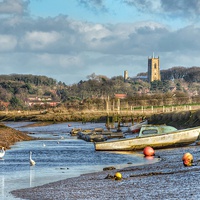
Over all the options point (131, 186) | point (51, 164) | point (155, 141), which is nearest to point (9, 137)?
point (155, 141)

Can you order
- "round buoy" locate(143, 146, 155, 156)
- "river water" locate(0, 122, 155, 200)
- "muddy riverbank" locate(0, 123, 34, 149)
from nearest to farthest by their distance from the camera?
"river water" locate(0, 122, 155, 200)
"round buoy" locate(143, 146, 155, 156)
"muddy riverbank" locate(0, 123, 34, 149)

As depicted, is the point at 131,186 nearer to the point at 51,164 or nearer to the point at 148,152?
the point at 51,164

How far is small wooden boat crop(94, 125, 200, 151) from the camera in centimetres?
4172

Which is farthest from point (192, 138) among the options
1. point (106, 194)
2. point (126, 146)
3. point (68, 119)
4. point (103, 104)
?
point (103, 104)

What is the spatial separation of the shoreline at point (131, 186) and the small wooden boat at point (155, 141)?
10.6 metres

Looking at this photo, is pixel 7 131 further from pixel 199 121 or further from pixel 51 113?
pixel 51 113

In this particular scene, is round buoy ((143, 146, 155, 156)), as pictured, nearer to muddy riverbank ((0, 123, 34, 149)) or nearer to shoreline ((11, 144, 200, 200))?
shoreline ((11, 144, 200, 200))

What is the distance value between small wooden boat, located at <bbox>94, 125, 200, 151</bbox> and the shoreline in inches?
419

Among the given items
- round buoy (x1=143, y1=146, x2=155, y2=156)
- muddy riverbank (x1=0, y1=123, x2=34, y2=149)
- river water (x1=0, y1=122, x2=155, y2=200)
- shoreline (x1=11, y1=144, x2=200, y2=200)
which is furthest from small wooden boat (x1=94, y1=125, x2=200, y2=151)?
shoreline (x1=11, y1=144, x2=200, y2=200)

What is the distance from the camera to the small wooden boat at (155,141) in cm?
4172

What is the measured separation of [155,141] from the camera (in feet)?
137

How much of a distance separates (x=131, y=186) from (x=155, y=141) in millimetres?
17607

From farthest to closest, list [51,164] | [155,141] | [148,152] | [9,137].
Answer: [9,137] < [155,141] < [148,152] < [51,164]

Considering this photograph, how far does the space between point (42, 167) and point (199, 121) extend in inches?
1118
